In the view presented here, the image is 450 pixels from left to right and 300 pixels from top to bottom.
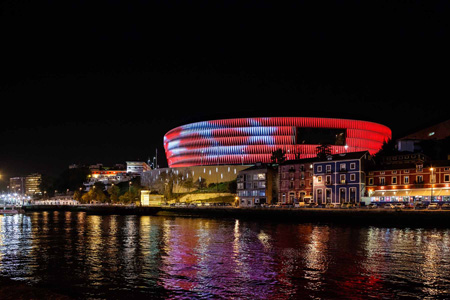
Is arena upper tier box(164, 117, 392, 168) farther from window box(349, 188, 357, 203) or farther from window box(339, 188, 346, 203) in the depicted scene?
window box(349, 188, 357, 203)

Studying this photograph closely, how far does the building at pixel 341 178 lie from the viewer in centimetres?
8419

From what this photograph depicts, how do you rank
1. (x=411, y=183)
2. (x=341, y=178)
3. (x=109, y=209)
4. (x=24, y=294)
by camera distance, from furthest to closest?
1. (x=109, y=209)
2. (x=341, y=178)
3. (x=411, y=183)
4. (x=24, y=294)

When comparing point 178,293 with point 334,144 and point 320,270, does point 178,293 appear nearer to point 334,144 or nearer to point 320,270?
point 320,270

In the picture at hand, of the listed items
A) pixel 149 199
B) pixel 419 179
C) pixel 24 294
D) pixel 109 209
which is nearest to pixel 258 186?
pixel 419 179

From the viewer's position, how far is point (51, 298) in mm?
16297

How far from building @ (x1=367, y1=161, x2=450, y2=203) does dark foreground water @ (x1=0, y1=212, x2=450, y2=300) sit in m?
29.9

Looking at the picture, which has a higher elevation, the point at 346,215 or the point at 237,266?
the point at 346,215

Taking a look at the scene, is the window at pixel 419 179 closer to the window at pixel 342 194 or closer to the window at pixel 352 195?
the window at pixel 352 195

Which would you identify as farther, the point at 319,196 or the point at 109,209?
the point at 109,209

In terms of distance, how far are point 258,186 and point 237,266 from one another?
74.7m

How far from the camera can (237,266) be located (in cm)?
3073

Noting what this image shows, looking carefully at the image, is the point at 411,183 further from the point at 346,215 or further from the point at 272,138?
the point at 272,138

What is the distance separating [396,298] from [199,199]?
104 m

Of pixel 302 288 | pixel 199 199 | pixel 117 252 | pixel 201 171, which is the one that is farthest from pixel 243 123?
pixel 302 288
